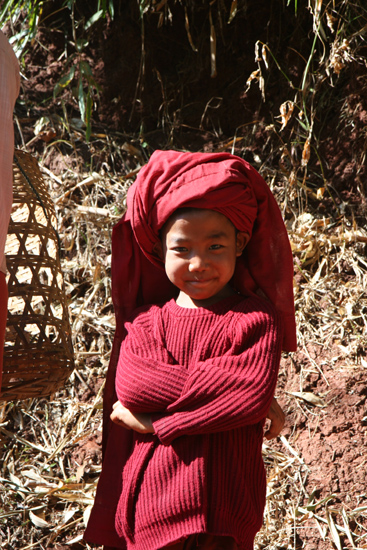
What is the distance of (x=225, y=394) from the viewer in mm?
2004

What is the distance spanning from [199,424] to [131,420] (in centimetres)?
24

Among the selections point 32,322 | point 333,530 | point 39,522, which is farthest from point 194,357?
point 39,522

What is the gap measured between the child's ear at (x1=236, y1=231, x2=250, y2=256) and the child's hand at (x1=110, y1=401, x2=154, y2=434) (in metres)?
0.58

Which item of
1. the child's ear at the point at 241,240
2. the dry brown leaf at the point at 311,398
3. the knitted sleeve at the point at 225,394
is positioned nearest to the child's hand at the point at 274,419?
the knitted sleeve at the point at 225,394

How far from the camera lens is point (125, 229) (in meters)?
2.37

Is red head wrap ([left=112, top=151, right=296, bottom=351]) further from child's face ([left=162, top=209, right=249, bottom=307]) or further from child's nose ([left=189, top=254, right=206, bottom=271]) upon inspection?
child's nose ([left=189, top=254, right=206, bottom=271])

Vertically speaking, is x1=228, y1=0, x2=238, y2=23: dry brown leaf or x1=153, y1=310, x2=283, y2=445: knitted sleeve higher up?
x1=228, y1=0, x2=238, y2=23: dry brown leaf

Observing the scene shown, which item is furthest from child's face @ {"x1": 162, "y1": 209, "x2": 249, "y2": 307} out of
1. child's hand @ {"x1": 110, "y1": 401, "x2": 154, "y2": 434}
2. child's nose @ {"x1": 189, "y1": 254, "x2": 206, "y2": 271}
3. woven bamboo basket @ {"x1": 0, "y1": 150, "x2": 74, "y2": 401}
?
woven bamboo basket @ {"x1": 0, "y1": 150, "x2": 74, "y2": 401}

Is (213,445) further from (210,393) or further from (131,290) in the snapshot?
(131,290)

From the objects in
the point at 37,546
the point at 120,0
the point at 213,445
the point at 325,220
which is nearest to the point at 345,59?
the point at 325,220

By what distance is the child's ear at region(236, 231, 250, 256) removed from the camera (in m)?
2.25

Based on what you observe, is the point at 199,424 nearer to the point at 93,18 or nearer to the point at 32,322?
the point at 32,322

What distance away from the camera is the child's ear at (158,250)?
2.28 meters

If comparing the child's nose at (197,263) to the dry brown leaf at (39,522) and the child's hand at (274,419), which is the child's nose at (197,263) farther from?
the dry brown leaf at (39,522)
